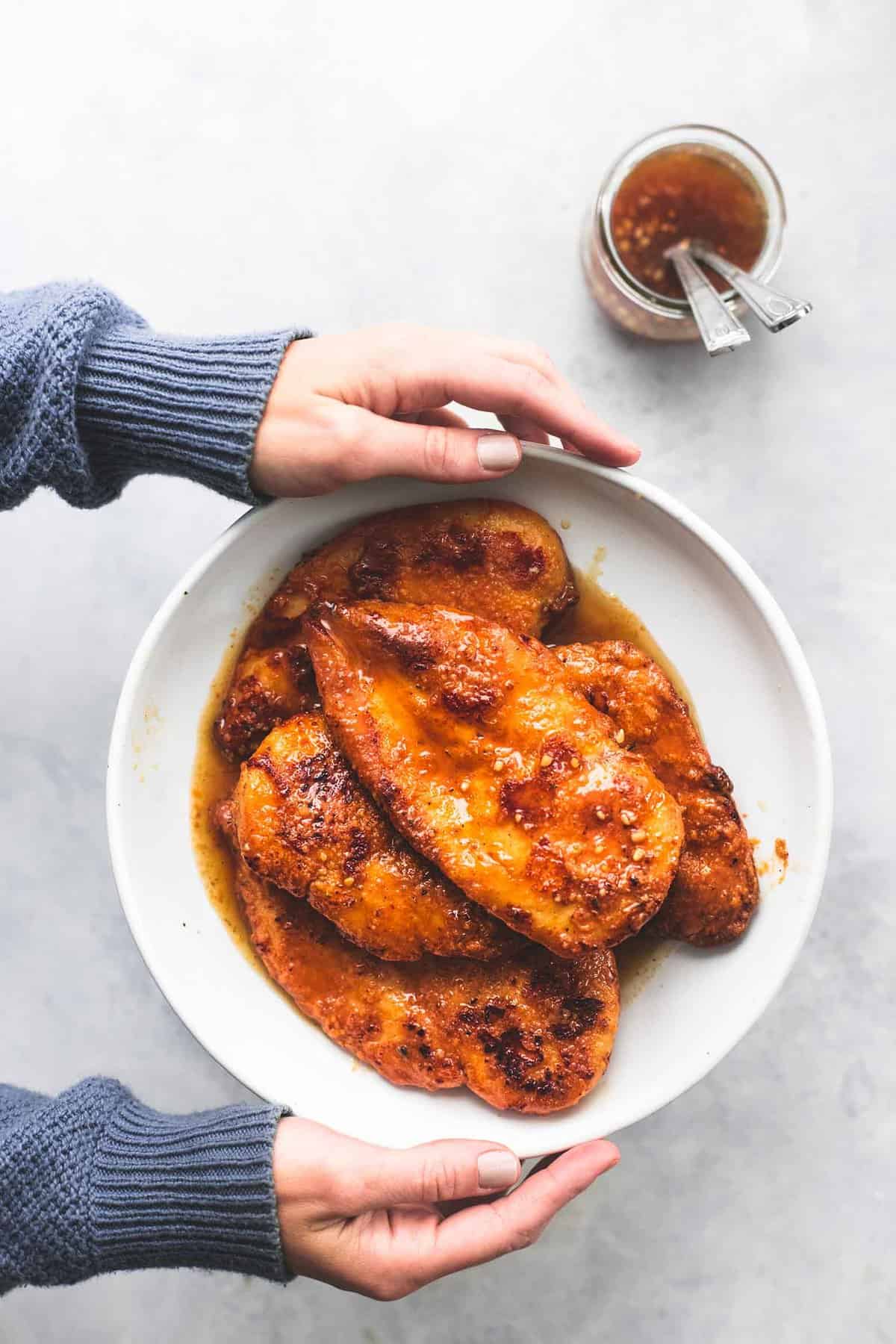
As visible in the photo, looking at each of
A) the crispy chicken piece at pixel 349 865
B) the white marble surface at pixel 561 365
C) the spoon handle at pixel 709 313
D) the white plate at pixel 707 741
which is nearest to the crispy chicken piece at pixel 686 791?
the white plate at pixel 707 741

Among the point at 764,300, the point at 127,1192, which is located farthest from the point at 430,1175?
the point at 764,300

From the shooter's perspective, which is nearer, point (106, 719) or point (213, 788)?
point (213, 788)

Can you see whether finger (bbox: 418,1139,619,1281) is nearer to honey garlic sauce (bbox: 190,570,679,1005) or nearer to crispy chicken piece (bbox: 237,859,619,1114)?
crispy chicken piece (bbox: 237,859,619,1114)

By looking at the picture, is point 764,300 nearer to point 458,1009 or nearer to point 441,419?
point 441,419

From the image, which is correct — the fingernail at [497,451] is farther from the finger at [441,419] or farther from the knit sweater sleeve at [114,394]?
the knit sweater sleeve at [114,394]

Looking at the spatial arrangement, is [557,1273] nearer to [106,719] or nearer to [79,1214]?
[79,1214]

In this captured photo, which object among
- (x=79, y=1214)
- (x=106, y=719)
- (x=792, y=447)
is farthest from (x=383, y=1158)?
(x=792, y=447)
